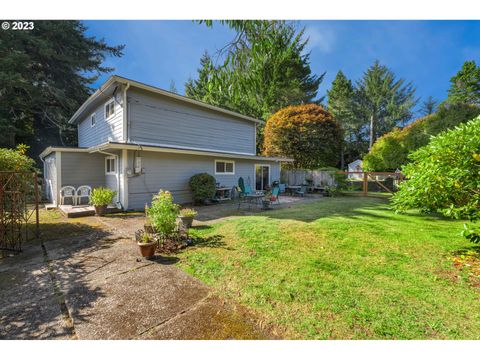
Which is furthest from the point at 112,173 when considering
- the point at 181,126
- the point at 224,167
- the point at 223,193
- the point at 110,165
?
the point at 224,167

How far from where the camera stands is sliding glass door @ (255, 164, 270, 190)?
15316mm

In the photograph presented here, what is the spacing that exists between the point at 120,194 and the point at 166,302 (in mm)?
7528

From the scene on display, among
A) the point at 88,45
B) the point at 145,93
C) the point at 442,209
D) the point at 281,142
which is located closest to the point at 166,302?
the point at 442,209

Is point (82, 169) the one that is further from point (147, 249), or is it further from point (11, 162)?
point (147, 249)

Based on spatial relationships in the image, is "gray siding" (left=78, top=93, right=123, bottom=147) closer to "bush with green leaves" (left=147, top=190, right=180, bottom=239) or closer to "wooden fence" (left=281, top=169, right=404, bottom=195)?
"bush with green leaves" (left=147, top=190, right=180, bottom=239)

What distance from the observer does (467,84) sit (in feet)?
84.8

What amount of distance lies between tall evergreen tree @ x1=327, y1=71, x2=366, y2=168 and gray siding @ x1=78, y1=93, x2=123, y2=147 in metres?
29.6

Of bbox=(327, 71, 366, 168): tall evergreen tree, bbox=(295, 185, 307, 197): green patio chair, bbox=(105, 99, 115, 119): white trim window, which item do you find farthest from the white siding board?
bbox=(327, 71, 366, 168): tall evergreen tree

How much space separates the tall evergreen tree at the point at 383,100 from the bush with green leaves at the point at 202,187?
31054 mm

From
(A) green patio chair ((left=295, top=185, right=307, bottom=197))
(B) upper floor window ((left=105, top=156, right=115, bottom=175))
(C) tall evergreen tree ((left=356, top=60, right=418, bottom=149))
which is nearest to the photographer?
(B) upper floor window ((left=105, top=156, right=115, bottom=175))

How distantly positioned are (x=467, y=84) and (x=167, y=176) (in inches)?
1387

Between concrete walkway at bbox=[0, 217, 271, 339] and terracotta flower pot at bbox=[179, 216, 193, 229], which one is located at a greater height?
terracotta flower pot at bbox=[179, 216, 193, 229]

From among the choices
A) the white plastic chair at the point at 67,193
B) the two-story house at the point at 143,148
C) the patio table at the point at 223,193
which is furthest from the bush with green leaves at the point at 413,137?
the white plastic chair at the point at 67,193

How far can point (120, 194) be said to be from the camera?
920cm
